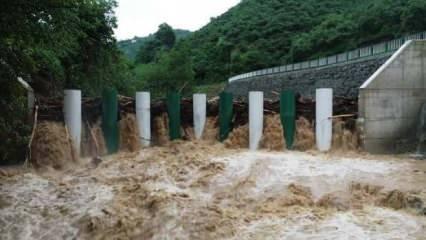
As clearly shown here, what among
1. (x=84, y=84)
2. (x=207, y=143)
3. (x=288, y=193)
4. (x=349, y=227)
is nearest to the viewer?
(x=349, y=227)

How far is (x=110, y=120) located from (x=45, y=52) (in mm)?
2258

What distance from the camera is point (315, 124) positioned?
10648 mm

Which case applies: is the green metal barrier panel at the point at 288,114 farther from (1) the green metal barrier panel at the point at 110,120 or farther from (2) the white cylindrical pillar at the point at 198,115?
(1) the green metal barrier panel at the point at 110,120

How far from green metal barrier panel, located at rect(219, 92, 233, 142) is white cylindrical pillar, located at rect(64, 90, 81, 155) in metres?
2.80

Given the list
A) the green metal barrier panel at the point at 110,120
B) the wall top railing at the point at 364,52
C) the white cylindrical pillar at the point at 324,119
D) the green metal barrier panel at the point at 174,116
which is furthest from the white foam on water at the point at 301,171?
the wall top railing at the point at 364,52

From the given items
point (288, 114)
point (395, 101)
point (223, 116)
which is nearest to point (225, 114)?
point (223, 116)

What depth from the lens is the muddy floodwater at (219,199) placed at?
21.2ft

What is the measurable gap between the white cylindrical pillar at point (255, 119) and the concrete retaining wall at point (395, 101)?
1954 mm

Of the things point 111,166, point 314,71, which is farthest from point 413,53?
point 314,71

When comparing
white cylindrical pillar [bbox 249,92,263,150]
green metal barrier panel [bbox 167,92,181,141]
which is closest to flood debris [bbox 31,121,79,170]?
green metal barrier panel [bbox 167,92,181,141]

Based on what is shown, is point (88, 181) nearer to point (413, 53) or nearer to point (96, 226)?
point (96, 226)

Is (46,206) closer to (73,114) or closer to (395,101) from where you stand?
(73,114)

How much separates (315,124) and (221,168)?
293 cm

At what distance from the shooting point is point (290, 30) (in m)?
51.7
